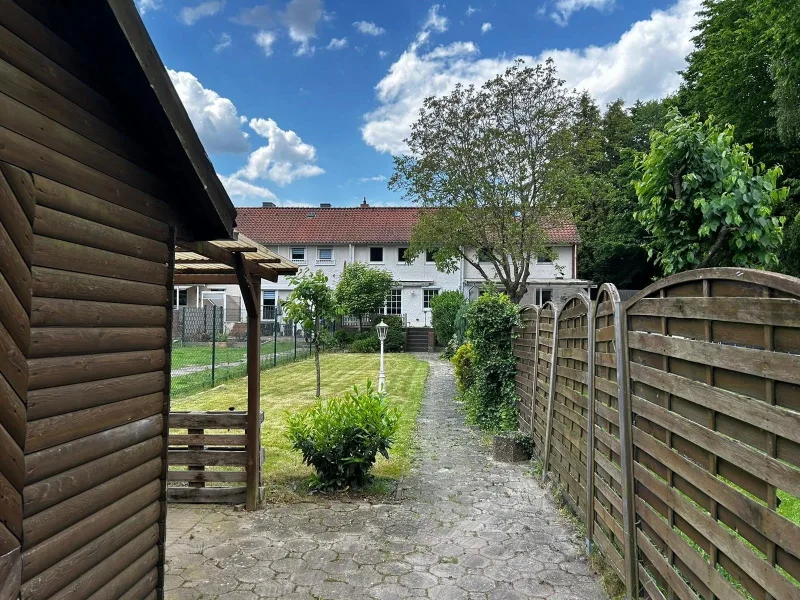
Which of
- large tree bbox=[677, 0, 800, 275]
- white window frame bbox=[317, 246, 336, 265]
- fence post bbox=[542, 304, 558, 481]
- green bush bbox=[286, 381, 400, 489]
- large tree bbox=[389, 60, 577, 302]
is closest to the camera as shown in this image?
green bush bbox=[286, 381, 400, 489]

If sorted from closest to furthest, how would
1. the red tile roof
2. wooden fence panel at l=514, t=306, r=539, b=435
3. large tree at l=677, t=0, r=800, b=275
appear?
wooden fence panel at l=514, t=306, r=539, b=435
large tree at l=677, t=0, r=800, b=275
the red tile roof

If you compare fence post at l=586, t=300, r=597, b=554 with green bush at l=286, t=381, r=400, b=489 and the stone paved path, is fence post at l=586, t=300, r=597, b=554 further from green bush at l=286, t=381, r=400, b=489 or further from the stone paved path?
green bush at l=286, t=381, r=400, b=489

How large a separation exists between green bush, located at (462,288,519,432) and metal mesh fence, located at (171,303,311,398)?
688 centimetres

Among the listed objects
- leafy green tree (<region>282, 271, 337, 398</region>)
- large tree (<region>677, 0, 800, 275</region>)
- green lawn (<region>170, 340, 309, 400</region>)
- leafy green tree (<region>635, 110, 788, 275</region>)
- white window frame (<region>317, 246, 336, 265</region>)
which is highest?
large tree (<region>677, 0, 800, 275</region>)

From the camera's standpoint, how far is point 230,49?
10.7 metres

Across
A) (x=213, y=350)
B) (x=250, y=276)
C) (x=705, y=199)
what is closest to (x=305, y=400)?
(x=213, y=350)

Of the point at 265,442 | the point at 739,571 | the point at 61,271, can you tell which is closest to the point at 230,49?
the point at 265,442

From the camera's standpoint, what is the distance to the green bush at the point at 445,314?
995 inches

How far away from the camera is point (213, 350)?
47.4ft

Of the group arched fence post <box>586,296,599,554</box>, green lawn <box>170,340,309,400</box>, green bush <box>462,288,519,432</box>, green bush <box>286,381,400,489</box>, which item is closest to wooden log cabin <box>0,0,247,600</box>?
green bush <box>286,381,400,489</box>

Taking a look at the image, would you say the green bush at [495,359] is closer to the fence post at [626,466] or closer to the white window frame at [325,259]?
the fence post at [626,466]

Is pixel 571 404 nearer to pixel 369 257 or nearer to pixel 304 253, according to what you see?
pixel 369 257

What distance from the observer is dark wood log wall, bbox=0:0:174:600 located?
2.15m

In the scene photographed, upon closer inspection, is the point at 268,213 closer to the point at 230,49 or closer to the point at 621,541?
the point at 230,49
